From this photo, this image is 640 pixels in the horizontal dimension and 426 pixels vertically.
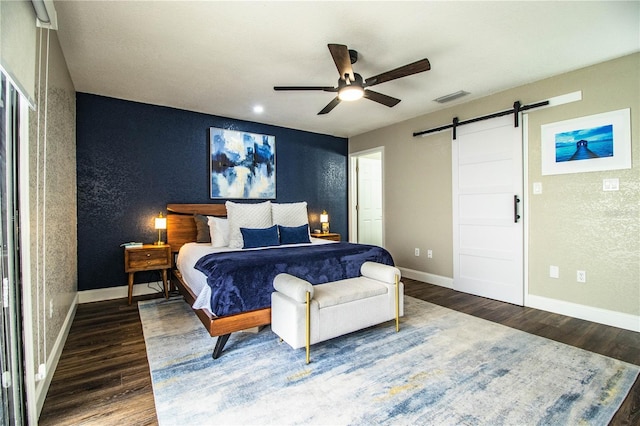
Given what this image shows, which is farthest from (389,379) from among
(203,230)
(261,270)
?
(203,230)

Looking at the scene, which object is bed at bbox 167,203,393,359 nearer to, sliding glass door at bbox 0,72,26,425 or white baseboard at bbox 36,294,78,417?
white baseboard at bbox 36,294,78,417

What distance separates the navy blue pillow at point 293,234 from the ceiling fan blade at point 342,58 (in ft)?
6.76

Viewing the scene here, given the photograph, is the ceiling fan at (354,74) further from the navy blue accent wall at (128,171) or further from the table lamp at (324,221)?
the table lamp at (324,221)

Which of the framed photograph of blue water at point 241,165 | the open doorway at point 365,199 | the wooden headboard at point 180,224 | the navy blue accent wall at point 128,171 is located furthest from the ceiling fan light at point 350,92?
the open doorway at point 365,199

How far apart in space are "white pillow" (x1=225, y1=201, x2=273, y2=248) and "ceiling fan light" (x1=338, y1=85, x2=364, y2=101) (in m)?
1.96

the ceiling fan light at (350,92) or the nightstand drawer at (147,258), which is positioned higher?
the ceiling fan light at (350,92)

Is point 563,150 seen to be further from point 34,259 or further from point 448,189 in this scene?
point 34,259

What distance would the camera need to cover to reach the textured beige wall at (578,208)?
2873 mm

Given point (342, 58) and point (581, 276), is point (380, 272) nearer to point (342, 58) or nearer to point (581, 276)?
point (342, 58)

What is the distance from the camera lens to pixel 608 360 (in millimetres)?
2293

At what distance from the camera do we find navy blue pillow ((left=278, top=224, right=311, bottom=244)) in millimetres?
3977

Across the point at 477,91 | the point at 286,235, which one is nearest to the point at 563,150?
the point at 477,91

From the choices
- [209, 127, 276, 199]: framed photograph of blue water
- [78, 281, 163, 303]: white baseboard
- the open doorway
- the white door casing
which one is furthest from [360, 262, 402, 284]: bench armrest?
the white door casing

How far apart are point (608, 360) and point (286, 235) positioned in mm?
3235
